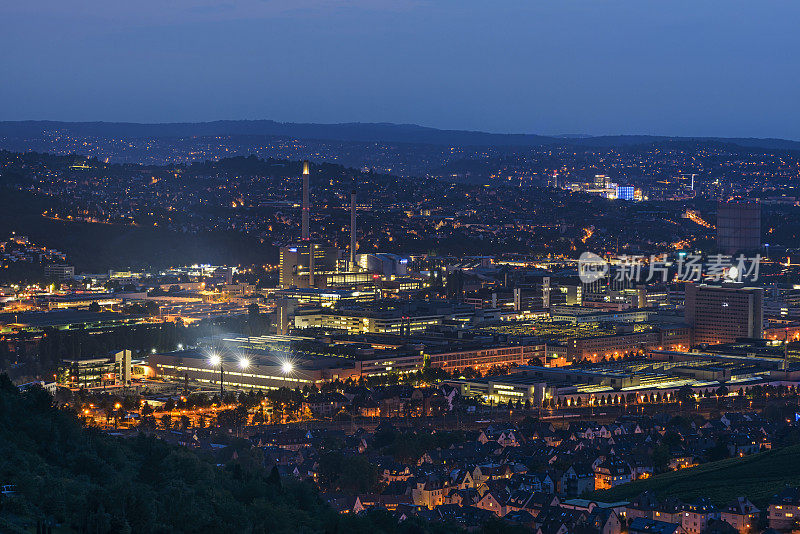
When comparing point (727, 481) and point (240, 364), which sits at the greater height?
point (727, 481)

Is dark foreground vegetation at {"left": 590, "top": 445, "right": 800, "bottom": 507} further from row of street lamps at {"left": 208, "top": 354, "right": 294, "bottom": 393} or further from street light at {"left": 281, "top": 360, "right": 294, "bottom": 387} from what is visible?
row of street lamps at {"left": 208, "top": 354, "right": 294, "bottom": 393}

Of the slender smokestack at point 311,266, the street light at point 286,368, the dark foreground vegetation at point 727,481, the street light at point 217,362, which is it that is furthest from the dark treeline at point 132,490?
the slender smokestack at point 311,266

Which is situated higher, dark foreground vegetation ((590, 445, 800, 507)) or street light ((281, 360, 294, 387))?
dark foreground vegetation ((590, 445, 800, 507))

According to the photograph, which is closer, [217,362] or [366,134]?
[217,362]

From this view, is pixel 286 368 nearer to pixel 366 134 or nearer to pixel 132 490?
pixel 132 490

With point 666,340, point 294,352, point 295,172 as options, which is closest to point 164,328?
point 294,352

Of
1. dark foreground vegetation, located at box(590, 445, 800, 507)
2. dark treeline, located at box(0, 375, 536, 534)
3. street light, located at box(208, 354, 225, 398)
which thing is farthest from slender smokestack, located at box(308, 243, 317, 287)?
dark treeline, located at box(0, 375, 536, 534)

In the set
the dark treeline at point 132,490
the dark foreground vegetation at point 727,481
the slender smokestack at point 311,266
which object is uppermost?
the dark treeline at point 132,490

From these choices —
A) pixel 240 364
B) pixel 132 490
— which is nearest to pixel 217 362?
pixel 240 364

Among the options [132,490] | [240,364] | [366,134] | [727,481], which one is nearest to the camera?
[132,490]

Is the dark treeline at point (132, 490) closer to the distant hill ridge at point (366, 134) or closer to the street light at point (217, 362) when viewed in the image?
the street light at point (217, 362)

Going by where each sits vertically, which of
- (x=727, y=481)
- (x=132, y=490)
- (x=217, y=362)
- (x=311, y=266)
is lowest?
(x=311, y=266)

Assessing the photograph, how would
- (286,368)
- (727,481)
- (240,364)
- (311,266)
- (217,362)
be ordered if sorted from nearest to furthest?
(727,481)
(286,368)
(240,364)
(217,362)
(311,266)
